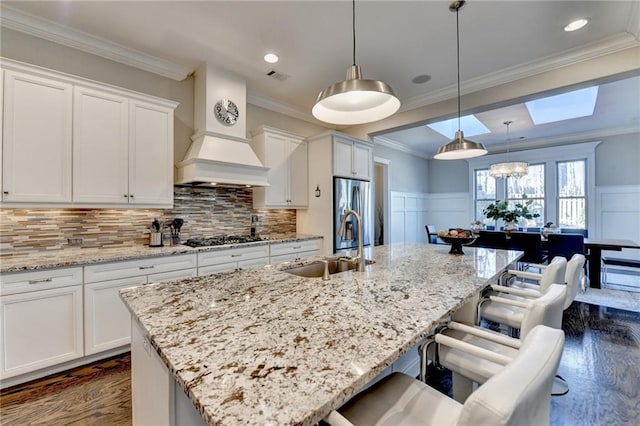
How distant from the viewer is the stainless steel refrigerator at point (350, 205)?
4.01 m

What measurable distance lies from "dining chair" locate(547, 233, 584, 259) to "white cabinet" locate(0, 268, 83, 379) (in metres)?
5.61

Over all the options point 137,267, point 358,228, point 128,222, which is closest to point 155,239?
point 128,222

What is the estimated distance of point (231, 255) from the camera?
307 cm

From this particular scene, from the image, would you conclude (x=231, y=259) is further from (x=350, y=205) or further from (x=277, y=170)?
(x=350, y=205)

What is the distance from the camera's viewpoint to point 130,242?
2977 millimetres

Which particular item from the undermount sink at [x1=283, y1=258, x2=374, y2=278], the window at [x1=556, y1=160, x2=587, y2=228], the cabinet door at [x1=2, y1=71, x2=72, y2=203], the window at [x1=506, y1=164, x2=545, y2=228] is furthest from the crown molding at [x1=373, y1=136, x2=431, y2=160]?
the cabinet door at [x1=2, y1=71, x2=72, y2=203]

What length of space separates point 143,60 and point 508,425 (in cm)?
390

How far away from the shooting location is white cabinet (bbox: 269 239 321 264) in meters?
3.47

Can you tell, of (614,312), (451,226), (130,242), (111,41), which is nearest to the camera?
(111,41)

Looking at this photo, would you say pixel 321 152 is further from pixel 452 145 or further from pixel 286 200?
pixel 452 145

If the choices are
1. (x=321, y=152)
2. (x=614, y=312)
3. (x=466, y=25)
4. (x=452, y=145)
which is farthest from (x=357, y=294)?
(x=614, y=312)

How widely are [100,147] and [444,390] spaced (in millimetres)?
3459

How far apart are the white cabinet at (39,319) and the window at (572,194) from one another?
8.26 metres

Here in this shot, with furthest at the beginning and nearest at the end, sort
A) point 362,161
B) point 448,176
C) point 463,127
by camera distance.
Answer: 1. point 448,176
2. point 463,127
3. point 362,161
